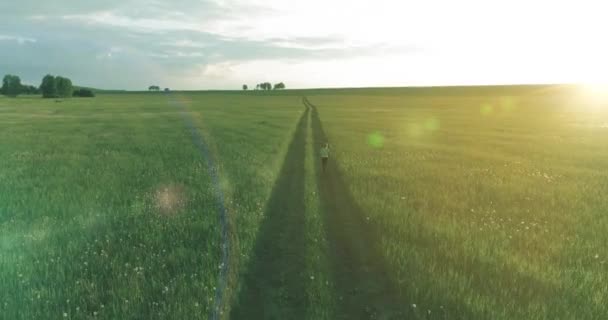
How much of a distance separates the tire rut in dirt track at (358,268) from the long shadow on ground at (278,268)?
27.2 inches

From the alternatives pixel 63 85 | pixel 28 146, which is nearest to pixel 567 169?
pixel 28 146

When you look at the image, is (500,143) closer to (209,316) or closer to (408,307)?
(408,307)

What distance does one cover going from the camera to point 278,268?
675 centimetres

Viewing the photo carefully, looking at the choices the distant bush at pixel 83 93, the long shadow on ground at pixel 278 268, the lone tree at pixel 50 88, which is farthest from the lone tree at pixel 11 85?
the long shadow on ground at pixel 278 268

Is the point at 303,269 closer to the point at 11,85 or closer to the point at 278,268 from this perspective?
the point at 278,268

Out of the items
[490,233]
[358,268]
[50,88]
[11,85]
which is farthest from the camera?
[11,85]

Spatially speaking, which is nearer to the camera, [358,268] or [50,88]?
[358,268]

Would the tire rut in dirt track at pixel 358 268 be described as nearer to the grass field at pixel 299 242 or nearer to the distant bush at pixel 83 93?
the grass field at pixel 299 242

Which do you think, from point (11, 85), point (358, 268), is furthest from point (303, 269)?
point (11, 85)

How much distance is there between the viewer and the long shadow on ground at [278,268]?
18.1 feet

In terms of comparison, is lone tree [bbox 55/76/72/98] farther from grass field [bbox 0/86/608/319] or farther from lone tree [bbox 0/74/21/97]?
grass field [bbox 0/86/608/319]

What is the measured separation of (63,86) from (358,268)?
184318 mm

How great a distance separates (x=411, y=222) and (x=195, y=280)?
18.5ft

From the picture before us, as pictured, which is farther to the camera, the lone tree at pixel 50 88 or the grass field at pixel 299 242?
the lone tree at pixel 50 88
